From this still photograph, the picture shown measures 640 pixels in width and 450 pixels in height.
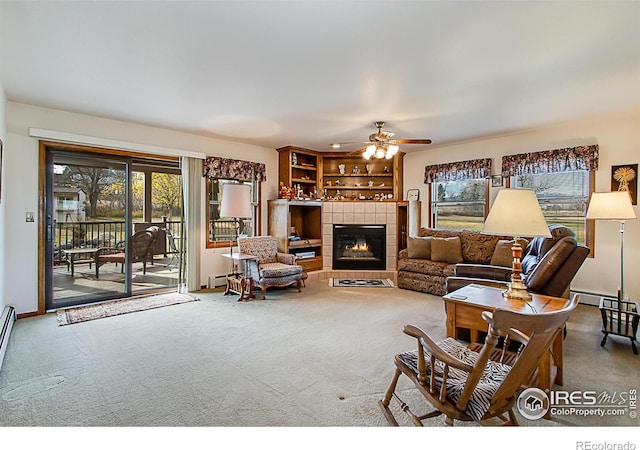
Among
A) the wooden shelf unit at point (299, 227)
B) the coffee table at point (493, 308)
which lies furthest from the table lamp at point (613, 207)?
the wooden shelf unit at point (299, 227)

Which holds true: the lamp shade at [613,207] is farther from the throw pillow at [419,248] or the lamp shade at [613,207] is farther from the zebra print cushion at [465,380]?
the zebra print cushion at [465,380]

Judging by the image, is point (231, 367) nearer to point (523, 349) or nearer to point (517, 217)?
point (523, 349)

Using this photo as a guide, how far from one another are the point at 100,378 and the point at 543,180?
593 cm

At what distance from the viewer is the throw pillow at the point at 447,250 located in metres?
5.01

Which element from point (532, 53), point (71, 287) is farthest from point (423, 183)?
point (71, 287)

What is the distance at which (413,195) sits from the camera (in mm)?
6422

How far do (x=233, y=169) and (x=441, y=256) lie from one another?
3.67 metres

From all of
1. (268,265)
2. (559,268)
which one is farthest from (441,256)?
(268,265)

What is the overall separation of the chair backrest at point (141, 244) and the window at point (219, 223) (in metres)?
0.96

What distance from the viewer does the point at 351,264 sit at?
6.32 meters

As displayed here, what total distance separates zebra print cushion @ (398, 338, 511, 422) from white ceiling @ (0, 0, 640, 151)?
2081 mm

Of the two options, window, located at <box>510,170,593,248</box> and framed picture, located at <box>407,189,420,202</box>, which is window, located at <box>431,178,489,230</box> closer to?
framed picture, located at <box>407,189,420,202</box>

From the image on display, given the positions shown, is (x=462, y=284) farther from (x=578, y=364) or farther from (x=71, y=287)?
(x=71, y=287)

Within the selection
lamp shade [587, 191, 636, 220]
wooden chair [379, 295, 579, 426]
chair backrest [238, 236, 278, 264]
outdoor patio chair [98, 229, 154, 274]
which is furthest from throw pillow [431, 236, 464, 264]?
outdoor patio chair [98, 229, 154, 274]
